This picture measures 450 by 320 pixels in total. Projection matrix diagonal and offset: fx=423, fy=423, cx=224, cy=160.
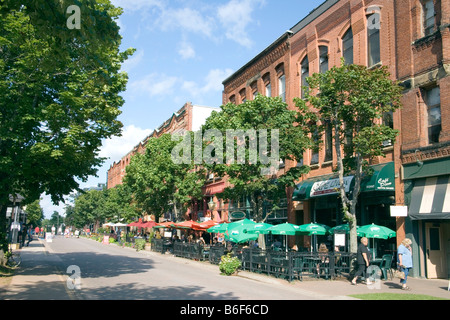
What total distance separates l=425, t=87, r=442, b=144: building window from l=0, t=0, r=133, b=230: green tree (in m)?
13.2

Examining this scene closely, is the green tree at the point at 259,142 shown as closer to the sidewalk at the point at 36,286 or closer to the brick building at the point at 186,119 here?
the sidewalk at the point at 36,286

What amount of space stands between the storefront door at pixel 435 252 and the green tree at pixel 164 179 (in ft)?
64.7

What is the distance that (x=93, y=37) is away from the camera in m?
8.63

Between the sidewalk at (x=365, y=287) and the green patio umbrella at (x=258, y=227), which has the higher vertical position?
the green patio umbrella at (x=258, y=227)

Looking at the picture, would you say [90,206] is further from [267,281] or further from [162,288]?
[162,288]

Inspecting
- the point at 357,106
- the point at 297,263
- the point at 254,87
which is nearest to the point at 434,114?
the point at 357,106

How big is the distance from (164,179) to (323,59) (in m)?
18.1

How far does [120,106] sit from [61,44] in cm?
975

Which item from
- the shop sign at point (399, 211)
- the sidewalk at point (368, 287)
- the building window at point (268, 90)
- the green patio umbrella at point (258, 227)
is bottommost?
the sidewalk at point (368, 287)

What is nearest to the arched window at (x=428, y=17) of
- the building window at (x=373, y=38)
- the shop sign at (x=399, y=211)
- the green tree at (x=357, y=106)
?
the building window at (x=373, y=38)

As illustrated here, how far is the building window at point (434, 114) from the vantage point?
1781 cm

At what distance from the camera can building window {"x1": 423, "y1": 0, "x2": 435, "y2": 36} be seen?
18370 mm

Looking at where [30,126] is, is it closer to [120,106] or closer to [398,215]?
[120,106]

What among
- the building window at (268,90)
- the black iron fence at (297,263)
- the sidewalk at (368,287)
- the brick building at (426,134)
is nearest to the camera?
the sidewalk at (368,287)
